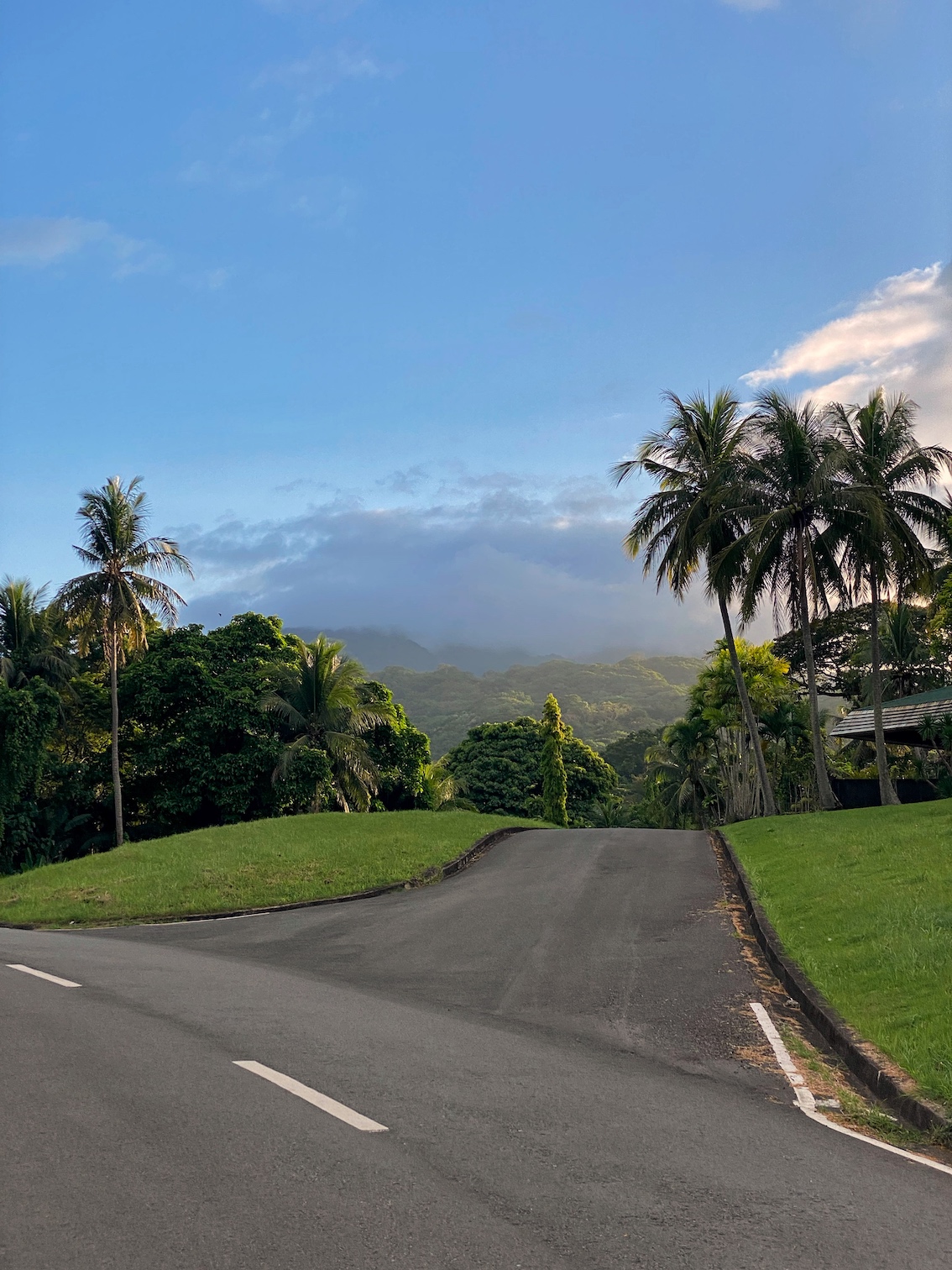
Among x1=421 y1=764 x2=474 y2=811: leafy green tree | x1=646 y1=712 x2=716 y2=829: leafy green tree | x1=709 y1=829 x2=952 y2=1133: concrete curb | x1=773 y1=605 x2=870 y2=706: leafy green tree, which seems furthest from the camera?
x1=773 y1=605 x2=870 y2=706: leafy green tree

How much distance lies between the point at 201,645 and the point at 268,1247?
136 feet

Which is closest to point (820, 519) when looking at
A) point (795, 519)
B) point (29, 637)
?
point (795, 519)

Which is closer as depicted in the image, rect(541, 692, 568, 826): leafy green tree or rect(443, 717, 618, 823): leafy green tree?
rect(541, 692, 568, 826): leafy green tree

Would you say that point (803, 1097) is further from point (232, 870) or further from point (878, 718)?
point (878, 718)

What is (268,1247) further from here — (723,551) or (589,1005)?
(723,551)

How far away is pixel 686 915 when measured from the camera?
1532 cm

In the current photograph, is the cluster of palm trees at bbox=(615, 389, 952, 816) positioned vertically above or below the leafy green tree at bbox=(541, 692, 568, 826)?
above

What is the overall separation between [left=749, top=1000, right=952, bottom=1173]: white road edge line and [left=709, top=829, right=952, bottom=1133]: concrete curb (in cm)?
40

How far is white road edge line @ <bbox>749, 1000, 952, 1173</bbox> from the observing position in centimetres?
581

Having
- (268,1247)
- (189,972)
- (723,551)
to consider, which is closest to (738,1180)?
(268,1247)

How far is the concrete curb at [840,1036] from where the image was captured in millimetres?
6508

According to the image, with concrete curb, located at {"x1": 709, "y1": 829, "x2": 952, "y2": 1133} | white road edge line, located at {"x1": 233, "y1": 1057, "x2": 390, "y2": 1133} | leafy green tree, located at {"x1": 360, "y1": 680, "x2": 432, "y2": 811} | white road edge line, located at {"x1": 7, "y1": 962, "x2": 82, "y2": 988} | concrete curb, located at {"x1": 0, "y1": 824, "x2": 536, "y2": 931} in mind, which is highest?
leafy green tree, located at {"x1": 360, "y1": 680, "x2": 432, "y2": 811}

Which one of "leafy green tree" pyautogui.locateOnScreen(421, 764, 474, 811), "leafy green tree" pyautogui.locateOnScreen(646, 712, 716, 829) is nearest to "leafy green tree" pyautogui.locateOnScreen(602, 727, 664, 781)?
"leafy green tree" pyautogui.locateOnScreen(646, 712, 716, 829)

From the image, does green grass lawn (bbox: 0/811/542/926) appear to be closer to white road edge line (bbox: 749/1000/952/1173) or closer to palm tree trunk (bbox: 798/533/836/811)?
palm tree trunk (bbox: 798/533/836/811)
